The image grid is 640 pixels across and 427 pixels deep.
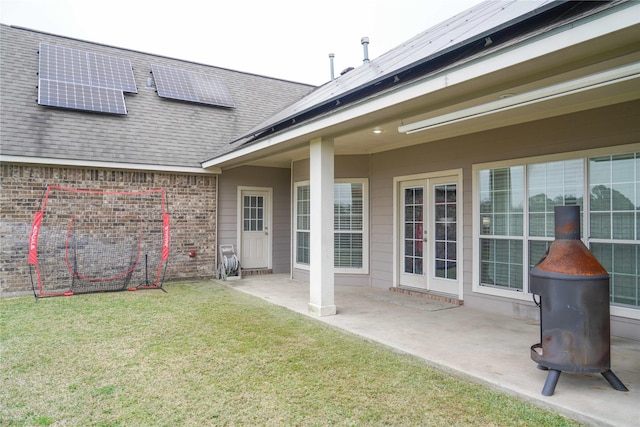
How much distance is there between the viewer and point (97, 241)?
26.7 feet

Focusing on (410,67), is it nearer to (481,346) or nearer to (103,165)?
(481,346)

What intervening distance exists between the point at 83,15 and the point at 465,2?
1385 centimetres

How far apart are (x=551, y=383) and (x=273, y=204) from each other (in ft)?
25.4

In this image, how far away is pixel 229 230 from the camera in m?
9.60

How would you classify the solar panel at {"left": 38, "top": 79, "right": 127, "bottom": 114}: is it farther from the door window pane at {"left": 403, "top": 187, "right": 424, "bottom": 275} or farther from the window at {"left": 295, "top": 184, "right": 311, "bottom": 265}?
the door window pane at {"left": 403, "top": 187, "right": 424, "bottom": 275}

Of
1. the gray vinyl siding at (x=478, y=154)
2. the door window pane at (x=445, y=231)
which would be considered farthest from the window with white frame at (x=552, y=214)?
the door window pane at (x=445, y=231)

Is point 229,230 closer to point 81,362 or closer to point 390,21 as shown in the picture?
point 81,362

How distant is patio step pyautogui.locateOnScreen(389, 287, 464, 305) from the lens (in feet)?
20.8

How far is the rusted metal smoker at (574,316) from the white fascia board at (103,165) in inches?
291

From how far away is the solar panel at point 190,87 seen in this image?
1017cm

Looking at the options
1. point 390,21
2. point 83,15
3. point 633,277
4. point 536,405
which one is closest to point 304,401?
point 536,405

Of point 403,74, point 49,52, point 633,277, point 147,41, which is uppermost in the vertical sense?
point 147,41

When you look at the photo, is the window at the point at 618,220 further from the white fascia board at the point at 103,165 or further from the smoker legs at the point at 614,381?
the white fascia board at the point at 103,165

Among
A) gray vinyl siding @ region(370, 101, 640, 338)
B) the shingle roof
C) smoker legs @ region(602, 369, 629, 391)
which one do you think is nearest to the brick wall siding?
the shingle roof
